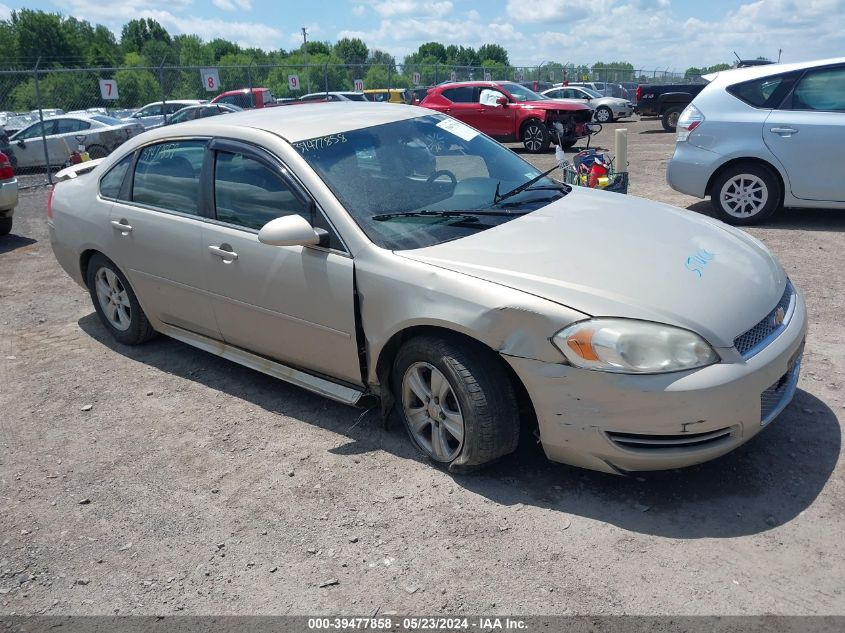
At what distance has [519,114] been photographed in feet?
59.5

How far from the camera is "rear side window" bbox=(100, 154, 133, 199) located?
17.0 ft

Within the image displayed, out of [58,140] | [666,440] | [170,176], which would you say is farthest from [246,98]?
[666,440]

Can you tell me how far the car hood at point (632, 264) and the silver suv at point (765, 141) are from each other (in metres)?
4.21

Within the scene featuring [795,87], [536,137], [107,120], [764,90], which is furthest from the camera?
[107,120]

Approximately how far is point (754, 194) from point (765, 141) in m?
0.57

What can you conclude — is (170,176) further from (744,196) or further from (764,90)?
(764,90)

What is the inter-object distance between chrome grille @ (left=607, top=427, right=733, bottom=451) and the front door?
4.53 feet

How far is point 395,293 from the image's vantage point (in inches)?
140

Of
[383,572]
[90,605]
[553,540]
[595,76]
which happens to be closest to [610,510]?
[553,540]

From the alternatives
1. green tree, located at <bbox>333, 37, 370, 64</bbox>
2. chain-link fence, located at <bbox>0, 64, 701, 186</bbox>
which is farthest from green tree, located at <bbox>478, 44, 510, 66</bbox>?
chain-link fence, located at <bbox>0, 64, 701, 186</bbox>

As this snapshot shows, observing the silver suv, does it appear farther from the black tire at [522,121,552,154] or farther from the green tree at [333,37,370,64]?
the green tree at [333,37,370,64]

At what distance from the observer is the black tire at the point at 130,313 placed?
5.27 meters

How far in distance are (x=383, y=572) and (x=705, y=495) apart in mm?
1455

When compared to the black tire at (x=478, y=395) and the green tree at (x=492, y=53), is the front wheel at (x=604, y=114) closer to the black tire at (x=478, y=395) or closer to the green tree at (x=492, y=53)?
the black tire at (x=478, y=395)
